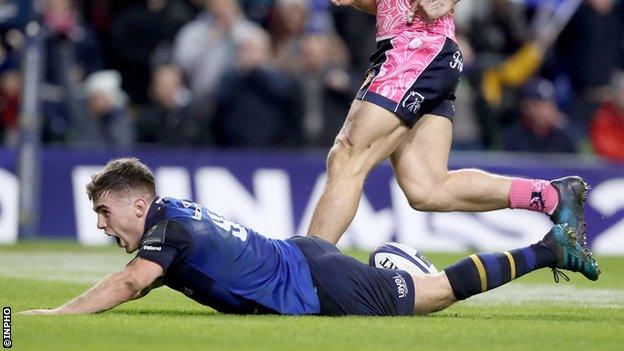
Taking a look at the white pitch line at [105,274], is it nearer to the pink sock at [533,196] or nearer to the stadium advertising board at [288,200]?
the pink sock at [533,196]

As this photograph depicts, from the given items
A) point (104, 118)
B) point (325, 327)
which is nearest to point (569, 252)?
point (325, 327)

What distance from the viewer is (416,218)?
15906 mm

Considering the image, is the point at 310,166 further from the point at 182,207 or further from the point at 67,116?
the point at 182,207

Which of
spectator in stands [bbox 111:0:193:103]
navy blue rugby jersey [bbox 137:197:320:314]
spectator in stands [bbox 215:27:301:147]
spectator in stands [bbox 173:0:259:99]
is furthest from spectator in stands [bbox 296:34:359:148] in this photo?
navy blue rugby jersey [bbox 137:197:320:314]

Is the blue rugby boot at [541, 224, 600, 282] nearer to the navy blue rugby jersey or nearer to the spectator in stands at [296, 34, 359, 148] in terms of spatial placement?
the navy blue rugby jersey

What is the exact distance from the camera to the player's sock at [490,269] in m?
8.13

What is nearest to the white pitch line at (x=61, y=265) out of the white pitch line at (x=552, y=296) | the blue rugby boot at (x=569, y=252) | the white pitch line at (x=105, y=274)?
the white pitch line at (x=105, y=274)

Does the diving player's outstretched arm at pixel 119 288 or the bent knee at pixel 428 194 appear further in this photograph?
the bent knee at pixel 428 194

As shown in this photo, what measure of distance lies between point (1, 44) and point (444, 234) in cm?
610

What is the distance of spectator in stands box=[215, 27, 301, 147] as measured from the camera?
17.5 metres

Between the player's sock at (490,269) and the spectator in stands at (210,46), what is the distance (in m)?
9.79

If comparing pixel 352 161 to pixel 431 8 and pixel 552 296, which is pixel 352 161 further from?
pixel 552 296

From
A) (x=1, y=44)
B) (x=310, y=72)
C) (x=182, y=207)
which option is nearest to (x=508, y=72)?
(x=310, y=72)

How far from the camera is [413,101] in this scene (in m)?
9.17
